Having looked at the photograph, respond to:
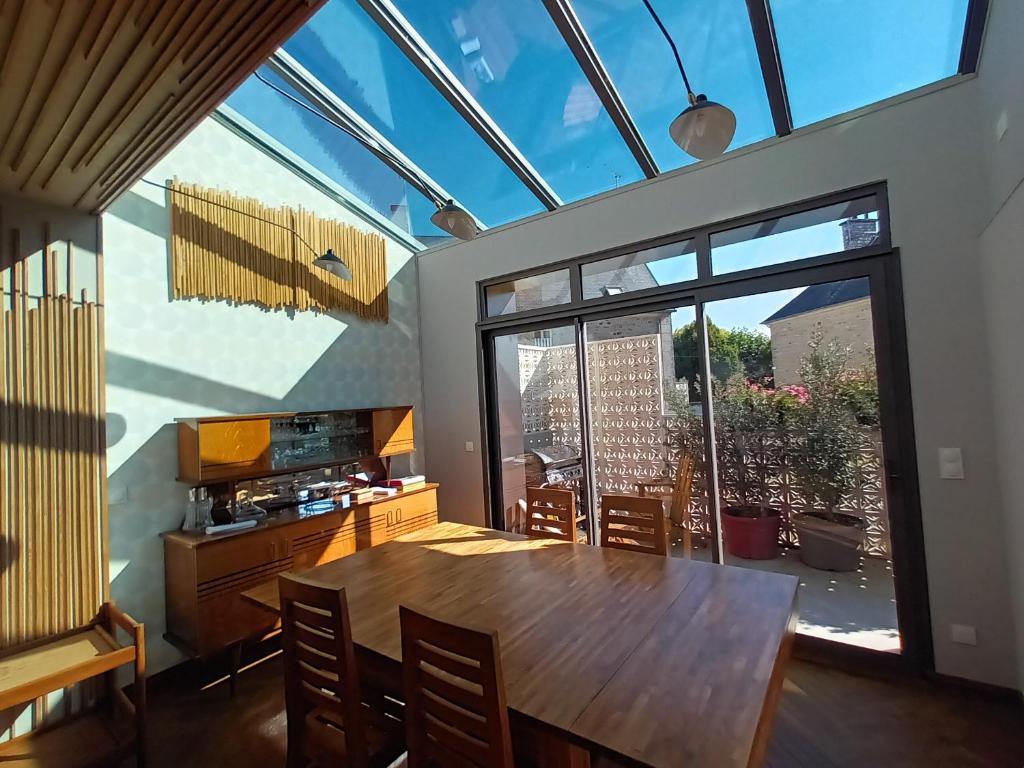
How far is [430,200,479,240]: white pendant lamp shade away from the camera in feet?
8.83

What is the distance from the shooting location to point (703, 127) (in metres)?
1.97

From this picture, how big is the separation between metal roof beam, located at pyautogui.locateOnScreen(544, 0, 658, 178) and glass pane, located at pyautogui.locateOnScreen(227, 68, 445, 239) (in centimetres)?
194

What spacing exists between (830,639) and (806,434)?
4.17 feet

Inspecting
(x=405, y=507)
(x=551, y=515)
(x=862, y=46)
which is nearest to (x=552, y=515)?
(x=551, y=515)

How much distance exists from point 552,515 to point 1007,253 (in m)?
2.63

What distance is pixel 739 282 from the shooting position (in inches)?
127

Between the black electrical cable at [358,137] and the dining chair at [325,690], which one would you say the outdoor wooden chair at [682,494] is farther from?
the black electrical cable at [358,137]

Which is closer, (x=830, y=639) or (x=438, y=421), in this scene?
(x=830, y=639)

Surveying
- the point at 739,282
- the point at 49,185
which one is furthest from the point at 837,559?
the point at 49,185

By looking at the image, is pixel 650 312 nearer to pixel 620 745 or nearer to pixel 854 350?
pixel 854 350

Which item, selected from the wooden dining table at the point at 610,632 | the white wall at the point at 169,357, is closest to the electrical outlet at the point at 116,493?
the white wall at the point at 169,357

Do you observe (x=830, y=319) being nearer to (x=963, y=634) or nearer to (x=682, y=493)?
(x=682, y=493)

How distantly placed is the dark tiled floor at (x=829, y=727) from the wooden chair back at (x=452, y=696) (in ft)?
4.49

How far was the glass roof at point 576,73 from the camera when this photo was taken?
2.50 metres
